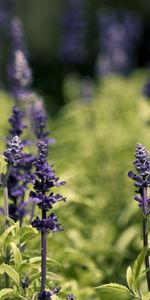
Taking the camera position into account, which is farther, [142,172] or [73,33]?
[73,33]

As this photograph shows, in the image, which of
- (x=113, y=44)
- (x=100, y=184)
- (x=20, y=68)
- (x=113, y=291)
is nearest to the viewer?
(x=113, y=291)

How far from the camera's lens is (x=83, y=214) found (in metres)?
6.05

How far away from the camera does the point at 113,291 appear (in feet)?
11.3

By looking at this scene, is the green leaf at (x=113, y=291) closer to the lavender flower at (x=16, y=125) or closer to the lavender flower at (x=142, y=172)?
the lavender flower at (x=142, y=172)

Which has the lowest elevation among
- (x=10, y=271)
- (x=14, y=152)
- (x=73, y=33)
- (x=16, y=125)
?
(x=10, y=271)

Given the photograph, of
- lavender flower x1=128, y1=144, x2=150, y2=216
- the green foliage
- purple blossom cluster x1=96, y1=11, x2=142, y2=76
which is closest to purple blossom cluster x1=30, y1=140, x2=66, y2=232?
lavender flower x1=128, y1=144, x2=150, y2=216

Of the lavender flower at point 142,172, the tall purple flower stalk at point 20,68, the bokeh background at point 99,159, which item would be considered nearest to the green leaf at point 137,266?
the lavender flower at point 142,172

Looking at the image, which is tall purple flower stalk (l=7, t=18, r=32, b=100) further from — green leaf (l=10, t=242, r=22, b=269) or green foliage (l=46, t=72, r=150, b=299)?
green leaf (l=10, t=242, r=22, b=269)

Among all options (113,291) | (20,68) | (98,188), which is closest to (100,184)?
(98,188)

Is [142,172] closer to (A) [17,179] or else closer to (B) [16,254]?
(B) [16,254]

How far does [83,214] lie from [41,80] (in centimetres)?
962

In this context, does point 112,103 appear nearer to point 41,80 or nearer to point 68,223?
point 68,223

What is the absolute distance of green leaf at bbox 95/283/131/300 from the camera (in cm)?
312

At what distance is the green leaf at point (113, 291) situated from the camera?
312 cm
